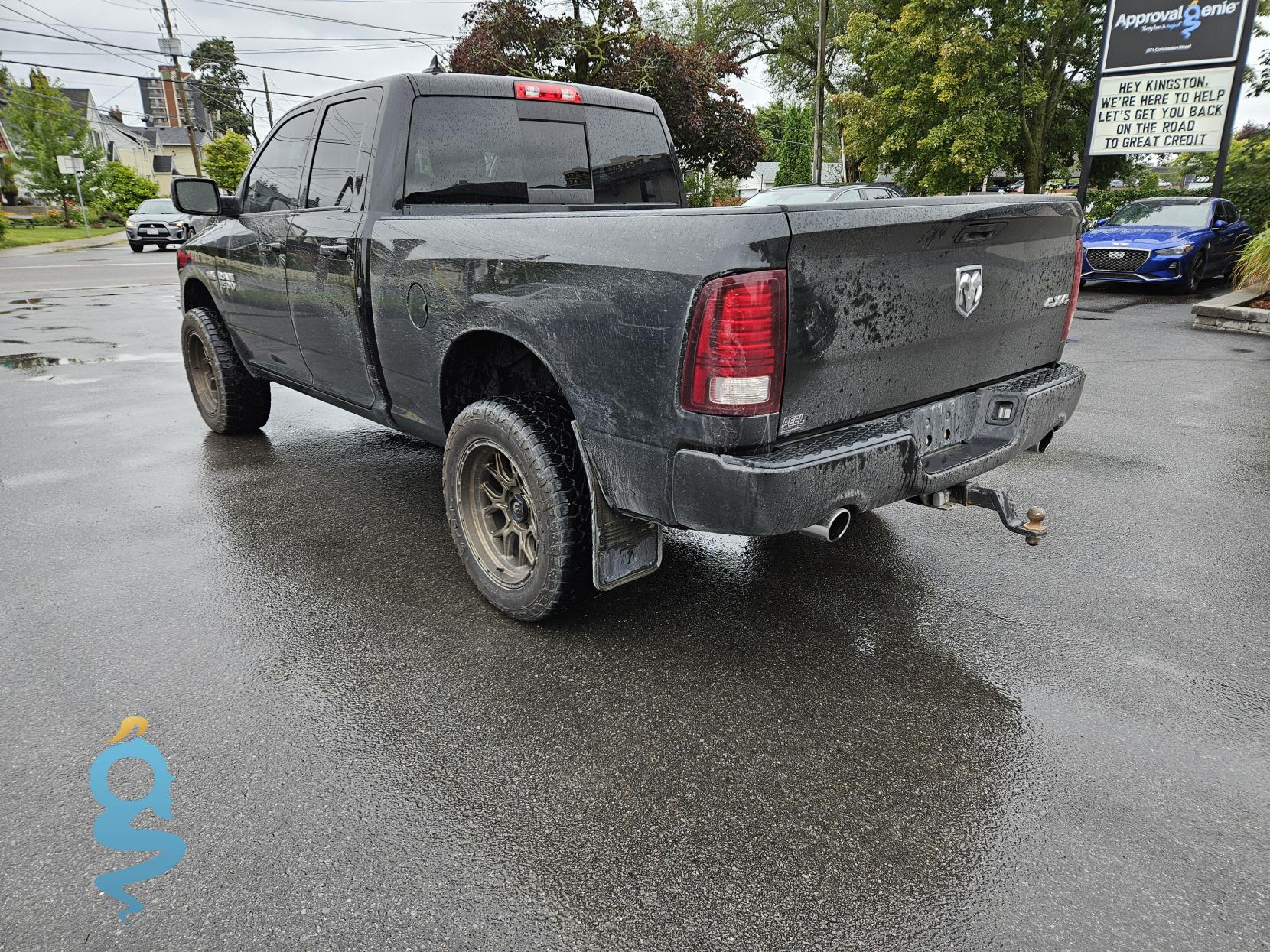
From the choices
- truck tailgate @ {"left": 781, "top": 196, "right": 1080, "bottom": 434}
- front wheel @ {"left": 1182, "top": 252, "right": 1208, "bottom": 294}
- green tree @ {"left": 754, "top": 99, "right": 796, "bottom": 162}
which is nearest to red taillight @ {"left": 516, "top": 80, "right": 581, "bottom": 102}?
truck tailgate @ {"left": 781, "top": 196, "right": 1080, "bottom": 434}

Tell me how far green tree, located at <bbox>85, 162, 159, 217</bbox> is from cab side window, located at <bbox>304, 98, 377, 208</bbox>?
168 feet

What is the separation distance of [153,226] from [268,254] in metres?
26.8

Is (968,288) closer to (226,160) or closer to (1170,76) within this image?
(1170,76)

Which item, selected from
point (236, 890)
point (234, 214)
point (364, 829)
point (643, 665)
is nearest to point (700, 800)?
point (643, 665)

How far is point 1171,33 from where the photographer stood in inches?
550

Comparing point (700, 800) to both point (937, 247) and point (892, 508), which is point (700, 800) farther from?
point (892, 508)

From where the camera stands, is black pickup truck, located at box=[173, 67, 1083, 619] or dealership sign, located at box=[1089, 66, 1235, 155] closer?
black pickup truck, located at box=[173, 67, 1083, 619]

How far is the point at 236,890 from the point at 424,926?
481mm

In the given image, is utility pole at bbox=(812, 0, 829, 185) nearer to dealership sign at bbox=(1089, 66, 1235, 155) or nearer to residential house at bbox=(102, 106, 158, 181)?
dealership sign at bbox=(1089, 66, 1235, 155)

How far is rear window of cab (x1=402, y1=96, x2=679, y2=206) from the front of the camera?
3.62 meters

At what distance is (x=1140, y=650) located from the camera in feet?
9.86

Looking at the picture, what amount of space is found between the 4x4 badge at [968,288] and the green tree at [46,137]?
50.9 meters

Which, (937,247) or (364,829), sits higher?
(937,247)

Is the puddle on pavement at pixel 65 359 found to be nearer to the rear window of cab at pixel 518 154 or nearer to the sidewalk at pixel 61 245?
the rear window of cab at pixel 518 154
